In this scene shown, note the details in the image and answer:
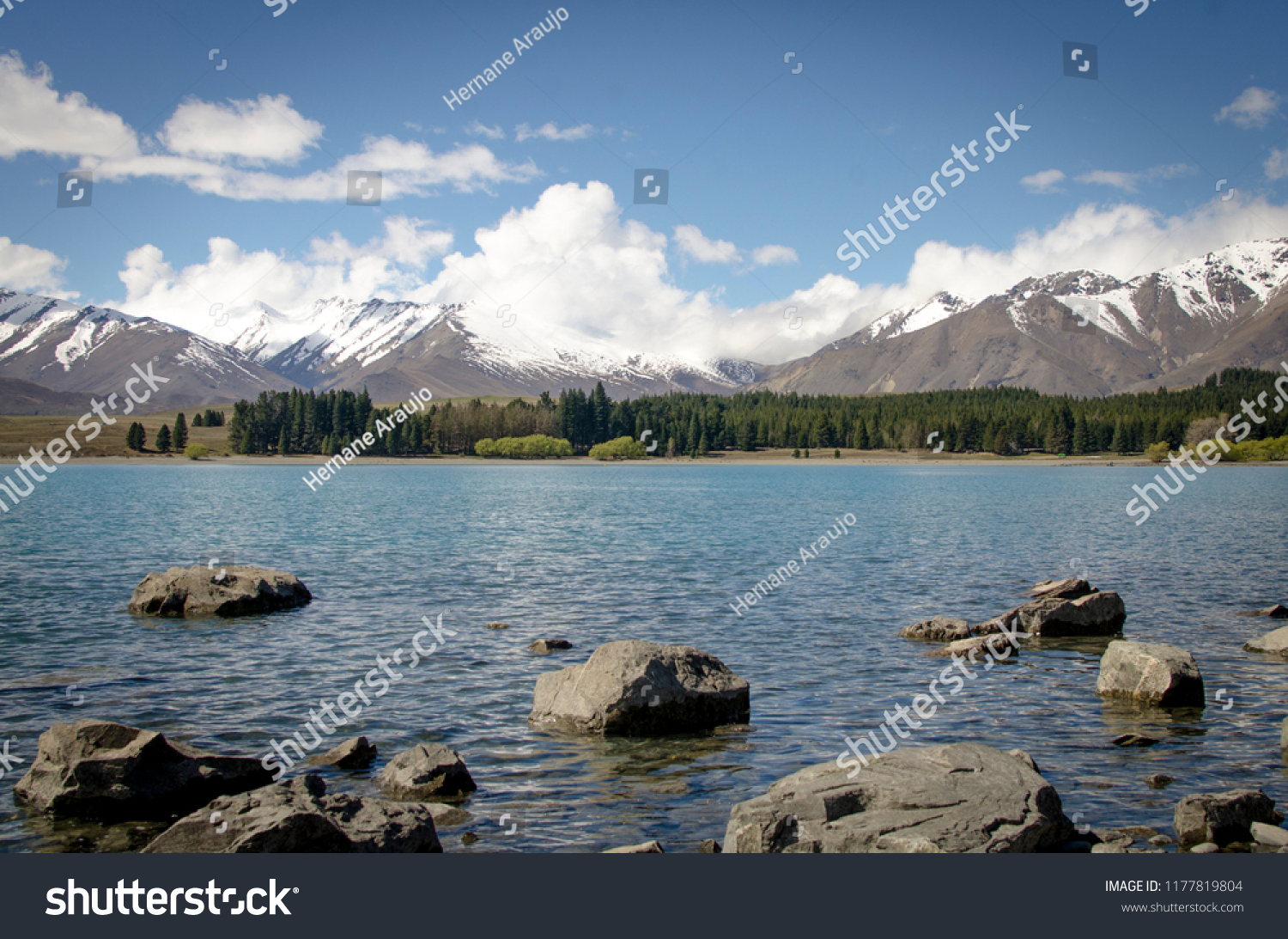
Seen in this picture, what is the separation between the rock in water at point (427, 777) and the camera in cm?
1380

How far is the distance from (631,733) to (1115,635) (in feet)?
55.6

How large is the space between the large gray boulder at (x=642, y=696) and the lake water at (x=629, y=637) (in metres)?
0.58

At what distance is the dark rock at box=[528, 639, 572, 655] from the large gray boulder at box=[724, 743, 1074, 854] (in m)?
11.9

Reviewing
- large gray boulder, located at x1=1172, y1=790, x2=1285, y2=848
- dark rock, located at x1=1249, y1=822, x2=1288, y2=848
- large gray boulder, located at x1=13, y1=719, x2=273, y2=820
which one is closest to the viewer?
dark rock, located at x1=1249, y1=822, x2=1288, y2=848

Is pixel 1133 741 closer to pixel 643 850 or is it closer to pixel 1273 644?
pixel 643 850

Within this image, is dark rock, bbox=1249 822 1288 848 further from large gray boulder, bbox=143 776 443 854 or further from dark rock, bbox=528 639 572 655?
dark rock, bbox=528 639 572 655

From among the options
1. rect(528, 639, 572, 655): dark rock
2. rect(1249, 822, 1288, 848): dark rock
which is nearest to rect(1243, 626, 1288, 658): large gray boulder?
rect(1249, 822, 1288, 848): dark rock

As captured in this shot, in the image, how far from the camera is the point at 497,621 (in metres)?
28.2

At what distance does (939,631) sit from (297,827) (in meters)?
19.3

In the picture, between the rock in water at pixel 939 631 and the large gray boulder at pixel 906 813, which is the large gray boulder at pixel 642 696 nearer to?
the large gray boulder at pixel 906 813

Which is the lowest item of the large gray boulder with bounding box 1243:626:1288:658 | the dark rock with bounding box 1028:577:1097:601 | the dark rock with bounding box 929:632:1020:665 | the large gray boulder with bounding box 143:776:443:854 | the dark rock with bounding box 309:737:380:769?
the dark rock with bounding box 309:737:380:769

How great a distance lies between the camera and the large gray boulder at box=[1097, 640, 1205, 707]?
18828mm
